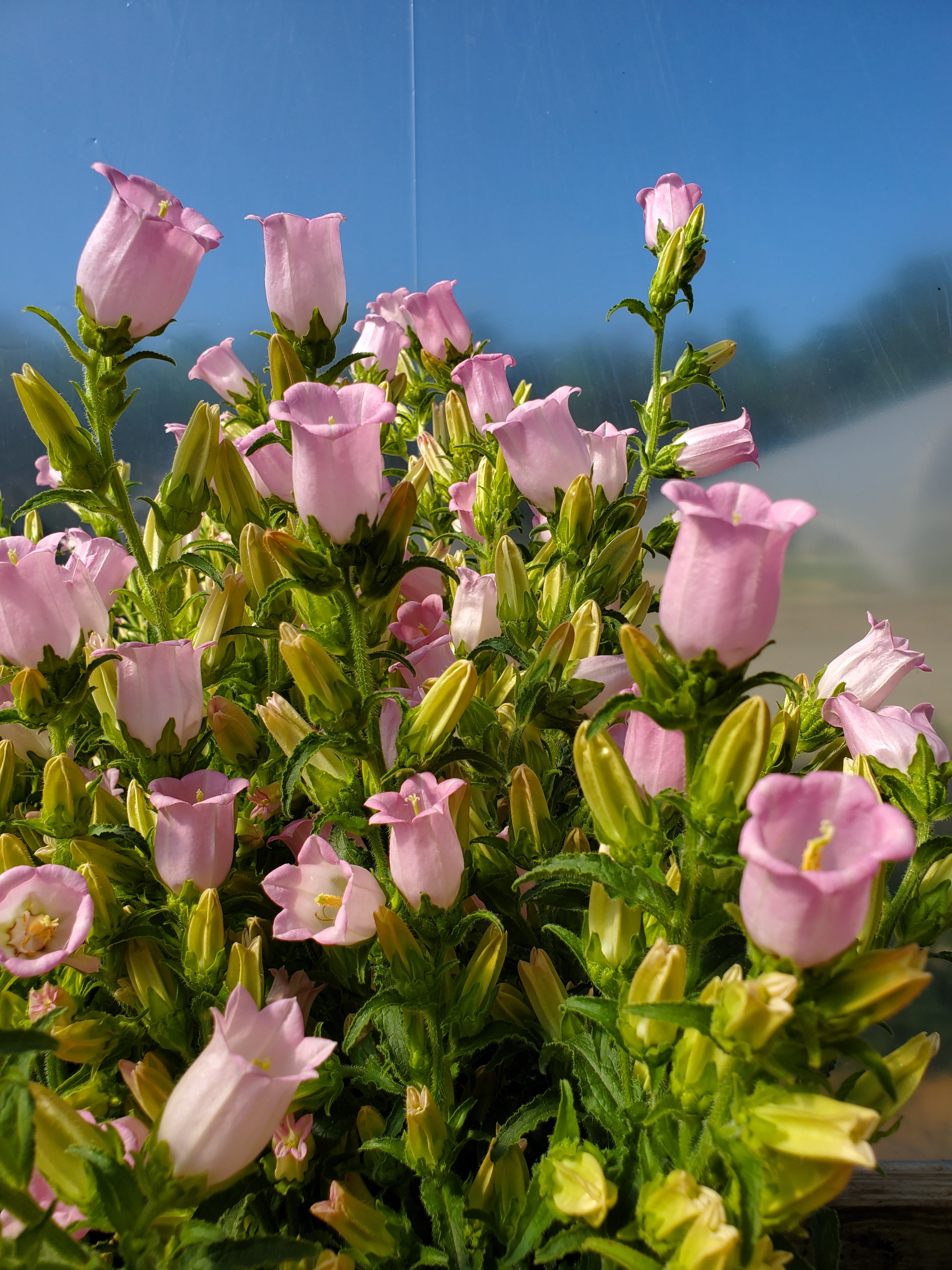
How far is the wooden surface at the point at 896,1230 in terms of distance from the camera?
953 mm

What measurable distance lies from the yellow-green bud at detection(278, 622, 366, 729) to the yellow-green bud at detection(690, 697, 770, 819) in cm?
24

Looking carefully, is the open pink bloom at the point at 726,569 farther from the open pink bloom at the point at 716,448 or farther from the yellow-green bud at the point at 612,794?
the open pink bloom at the point at 716,448

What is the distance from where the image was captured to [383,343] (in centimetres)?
105

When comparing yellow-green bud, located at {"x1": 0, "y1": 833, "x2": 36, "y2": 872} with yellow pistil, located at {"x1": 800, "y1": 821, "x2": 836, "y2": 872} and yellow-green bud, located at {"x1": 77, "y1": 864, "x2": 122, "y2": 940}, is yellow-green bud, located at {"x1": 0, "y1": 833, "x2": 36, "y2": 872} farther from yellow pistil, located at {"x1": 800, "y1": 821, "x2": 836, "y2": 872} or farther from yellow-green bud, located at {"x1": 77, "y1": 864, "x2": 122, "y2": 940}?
yellow pistil, located at {"x1": 800, "y1": 821, "x2": 836, "y2": 872}

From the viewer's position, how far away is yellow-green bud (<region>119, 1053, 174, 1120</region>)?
20.8 inches

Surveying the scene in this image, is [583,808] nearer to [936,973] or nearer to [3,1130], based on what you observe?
[3,1130]

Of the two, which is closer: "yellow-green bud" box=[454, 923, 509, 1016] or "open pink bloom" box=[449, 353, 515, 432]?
"yellow-green bud" box=[454, 923, 509, 1016]

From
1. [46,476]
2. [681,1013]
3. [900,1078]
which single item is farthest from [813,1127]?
[46,476]

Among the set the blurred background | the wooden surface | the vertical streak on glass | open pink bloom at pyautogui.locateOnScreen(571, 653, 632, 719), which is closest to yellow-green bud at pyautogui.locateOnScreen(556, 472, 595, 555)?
open pink bloom at pyautogui.locateOnScreen(571, 653, 632, 719)

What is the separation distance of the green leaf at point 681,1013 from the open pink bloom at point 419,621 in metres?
0.43

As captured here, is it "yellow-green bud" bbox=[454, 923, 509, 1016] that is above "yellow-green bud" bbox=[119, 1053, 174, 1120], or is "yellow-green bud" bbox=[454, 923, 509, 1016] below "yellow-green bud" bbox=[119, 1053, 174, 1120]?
below

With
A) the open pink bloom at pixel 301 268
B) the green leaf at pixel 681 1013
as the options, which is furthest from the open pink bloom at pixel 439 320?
the green leaf at pixel 681 1013

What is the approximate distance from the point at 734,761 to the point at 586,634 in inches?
11.1

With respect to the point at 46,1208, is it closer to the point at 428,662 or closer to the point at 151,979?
the point at 151,979
